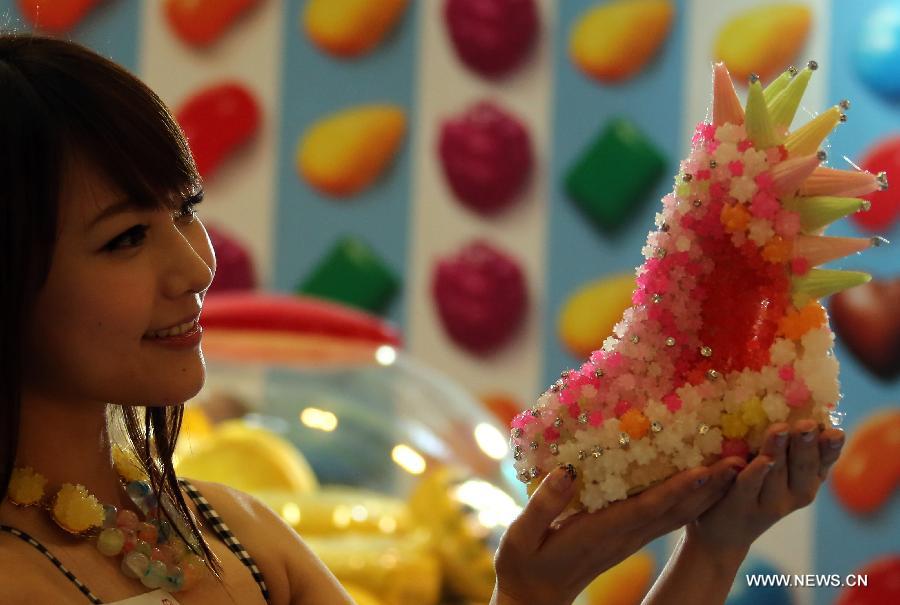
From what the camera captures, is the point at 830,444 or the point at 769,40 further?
the point at 769,40

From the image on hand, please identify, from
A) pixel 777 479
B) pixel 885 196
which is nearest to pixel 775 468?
pixel 777 479

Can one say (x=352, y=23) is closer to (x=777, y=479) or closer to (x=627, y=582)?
(x=627, y=582)

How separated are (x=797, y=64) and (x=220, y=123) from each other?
1.86 meters

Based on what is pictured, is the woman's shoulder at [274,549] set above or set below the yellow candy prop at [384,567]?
below

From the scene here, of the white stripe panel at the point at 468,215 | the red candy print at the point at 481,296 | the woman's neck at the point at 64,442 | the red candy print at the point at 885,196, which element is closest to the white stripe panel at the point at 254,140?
the white stripe panel at the point at 468,215

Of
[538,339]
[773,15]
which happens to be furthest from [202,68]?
[773,15]

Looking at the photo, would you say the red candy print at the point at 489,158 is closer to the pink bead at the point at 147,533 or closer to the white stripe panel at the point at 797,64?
the white stripe panel at the point at 797,64

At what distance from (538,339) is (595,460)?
112 inches

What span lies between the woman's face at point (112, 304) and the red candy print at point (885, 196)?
2827mm

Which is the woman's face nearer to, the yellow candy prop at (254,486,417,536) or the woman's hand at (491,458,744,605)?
the woman's hand at (491,458,744,605)

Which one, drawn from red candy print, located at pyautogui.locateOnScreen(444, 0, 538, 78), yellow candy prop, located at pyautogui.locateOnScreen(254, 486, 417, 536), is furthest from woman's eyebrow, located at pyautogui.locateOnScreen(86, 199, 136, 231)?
red candy print, located at pyautogui.locateOnScreen(444, 0, 538, 78)

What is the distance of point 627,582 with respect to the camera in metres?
3.68

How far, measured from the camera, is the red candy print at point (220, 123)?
425cm

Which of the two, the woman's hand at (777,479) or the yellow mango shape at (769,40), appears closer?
the woman's hand at (777,479)
